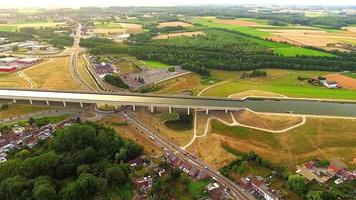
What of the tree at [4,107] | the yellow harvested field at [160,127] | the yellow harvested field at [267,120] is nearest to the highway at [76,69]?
the tree at [4,107]

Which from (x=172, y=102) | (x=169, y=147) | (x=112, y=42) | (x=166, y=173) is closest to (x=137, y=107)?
(x=172, y=102)

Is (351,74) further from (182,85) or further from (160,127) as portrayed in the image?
→ (160,127)

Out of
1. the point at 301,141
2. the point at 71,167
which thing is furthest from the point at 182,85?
the point at 71,167

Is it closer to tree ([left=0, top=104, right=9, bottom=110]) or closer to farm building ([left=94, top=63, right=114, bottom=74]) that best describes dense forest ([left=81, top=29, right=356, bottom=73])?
farm building ([left=94, top=63, right=114, bottom=74])

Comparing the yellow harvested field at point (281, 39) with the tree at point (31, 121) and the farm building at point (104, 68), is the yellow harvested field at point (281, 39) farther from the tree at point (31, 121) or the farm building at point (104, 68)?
the tree at point (31, 121)

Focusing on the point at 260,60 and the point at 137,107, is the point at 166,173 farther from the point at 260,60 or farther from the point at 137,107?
the point at 260,60

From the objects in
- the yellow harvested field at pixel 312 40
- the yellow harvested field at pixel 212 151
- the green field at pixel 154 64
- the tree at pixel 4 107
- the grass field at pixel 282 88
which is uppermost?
the yellow harvested field at pixel 312 40
